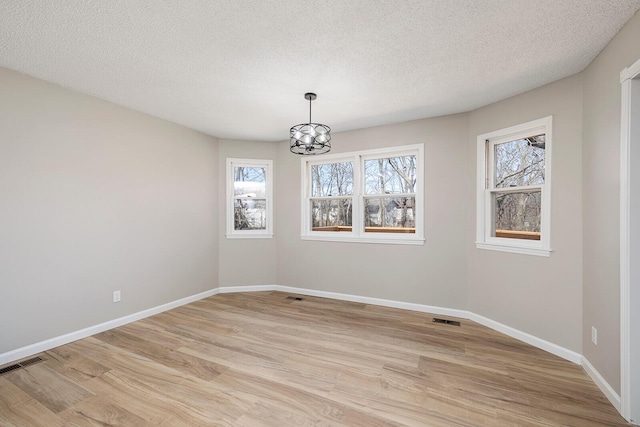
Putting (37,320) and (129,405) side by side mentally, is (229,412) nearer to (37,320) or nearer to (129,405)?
(129,405)

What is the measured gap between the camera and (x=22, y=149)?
258cm

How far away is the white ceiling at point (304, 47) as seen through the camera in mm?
1778

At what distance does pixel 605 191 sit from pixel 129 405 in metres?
3.80

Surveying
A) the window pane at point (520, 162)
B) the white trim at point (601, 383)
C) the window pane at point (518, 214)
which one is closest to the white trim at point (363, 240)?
the window pane at point (518, 214)

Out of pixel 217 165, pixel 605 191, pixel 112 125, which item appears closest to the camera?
pixel 605 191

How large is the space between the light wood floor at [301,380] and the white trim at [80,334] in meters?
0.10

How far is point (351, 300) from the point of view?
431cm

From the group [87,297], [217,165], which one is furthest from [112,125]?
[87,297]

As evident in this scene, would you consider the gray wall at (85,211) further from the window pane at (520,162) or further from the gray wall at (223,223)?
the window pane at (520,162)

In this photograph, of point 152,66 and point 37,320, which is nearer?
point 152,66

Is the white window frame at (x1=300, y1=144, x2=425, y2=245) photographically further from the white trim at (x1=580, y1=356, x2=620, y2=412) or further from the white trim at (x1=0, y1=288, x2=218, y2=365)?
the white trim at (x1=0, y1=288, x2=218, y2=365)

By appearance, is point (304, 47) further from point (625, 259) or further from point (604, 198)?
point (625, 259)

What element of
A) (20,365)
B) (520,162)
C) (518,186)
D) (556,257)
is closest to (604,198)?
(556,257)

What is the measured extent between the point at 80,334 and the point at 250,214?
2.68 m
